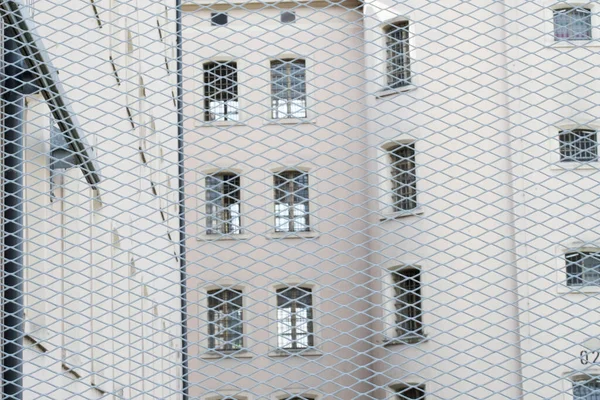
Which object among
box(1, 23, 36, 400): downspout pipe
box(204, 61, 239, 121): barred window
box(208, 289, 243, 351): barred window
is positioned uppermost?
box(204, 61, 239, 121): barred window

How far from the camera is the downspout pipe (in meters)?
1.31

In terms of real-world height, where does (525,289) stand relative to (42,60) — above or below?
below

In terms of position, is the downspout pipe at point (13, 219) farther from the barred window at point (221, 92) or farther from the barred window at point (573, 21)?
the barred window at point (573, 21)

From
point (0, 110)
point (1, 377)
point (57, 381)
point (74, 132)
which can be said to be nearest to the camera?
point (1, 377)

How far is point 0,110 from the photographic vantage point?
1.43 metres

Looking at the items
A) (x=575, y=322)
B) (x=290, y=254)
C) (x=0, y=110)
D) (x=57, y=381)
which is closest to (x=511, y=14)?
(x=575, y=322)

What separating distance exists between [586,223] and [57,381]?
6659mm

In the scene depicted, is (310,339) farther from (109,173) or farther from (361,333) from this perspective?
(109,173)

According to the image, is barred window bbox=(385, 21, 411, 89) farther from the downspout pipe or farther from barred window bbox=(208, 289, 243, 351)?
the downspout pipe

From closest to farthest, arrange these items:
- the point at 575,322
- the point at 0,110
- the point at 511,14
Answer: the point at 0,110
the point at 575,322
the point at 511,14

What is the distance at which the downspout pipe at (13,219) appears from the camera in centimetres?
131

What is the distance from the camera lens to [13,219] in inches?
53.9

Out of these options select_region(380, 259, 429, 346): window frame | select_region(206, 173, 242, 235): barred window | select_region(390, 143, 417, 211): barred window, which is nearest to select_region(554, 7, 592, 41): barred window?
select_region(390, 143, 417, 211): barred window

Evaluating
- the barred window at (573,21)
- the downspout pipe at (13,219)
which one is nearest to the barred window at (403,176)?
the barred window at (573,21)
